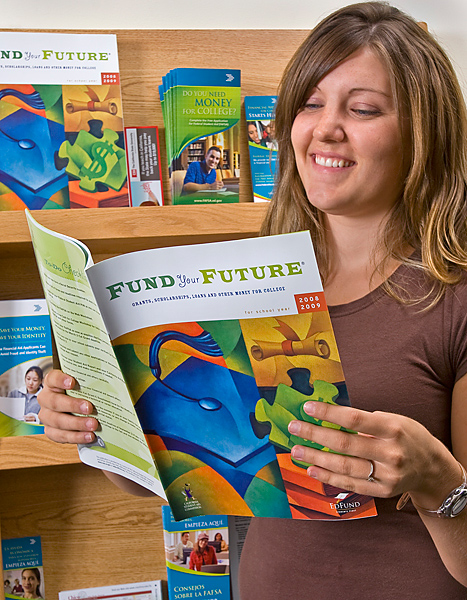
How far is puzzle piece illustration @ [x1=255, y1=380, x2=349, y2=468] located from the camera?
63cm

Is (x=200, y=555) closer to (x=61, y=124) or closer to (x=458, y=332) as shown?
(x=458, y=332)

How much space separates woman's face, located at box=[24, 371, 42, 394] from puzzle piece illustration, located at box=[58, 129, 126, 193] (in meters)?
0.47

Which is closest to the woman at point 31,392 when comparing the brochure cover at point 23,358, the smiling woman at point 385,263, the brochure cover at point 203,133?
the brochure cover at point 23,358

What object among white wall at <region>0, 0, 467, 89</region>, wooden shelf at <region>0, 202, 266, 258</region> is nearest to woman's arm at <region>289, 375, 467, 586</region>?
wooden shelf at <region>0, 202, 266, 258</region>

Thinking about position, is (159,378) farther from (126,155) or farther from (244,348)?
(126,155)

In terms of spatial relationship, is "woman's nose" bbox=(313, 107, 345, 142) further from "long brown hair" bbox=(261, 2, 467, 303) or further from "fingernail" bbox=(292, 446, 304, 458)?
"fingernail" bbox=(292, 446, 304, 458)

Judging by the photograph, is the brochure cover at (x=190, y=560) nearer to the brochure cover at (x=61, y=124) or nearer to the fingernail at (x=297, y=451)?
the brochure cover at (x=61, y=124)

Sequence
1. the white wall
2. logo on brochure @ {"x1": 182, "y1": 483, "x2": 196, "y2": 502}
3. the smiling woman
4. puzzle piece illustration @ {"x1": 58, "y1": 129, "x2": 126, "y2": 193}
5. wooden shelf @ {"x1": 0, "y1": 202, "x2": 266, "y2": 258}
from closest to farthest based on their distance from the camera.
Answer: logo on brochure @ {"x1": 182, "y1": 483, "x2": 196, "y2": 502} < the smiling woman < wooden shelf @ {"x1": 0, "y1": 202, "x2": 266, "y2": 258} < puzzle piece illustration @ {"x1": 58, "y1": 129, "x2": 126, "y2": 193} < the white wall

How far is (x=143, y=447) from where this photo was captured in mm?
721

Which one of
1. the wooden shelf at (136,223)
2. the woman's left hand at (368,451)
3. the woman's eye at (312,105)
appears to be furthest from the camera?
the wooden shelf at (136,223)

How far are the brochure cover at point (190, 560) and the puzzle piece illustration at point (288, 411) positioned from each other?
37.8 inches

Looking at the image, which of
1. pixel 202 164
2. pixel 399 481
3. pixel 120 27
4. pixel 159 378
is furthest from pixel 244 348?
pixel 120 27

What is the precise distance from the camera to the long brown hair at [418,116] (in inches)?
34.9

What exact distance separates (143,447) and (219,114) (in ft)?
3.07
